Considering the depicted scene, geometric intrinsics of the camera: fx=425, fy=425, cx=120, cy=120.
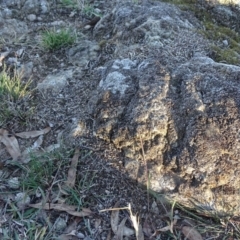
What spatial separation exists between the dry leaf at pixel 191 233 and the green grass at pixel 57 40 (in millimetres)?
1579

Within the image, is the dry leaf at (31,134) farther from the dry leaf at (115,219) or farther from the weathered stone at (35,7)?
the weathered stone at (35,7)

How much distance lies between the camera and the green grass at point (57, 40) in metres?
2.94

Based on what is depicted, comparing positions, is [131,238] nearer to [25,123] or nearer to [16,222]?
[16,222]

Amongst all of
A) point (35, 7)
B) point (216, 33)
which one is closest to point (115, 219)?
point (216, 33)

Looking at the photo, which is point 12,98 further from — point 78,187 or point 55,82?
point 78,187

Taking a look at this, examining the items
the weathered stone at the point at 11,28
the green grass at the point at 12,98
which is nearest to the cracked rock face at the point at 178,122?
the green grass at the point at 12,98

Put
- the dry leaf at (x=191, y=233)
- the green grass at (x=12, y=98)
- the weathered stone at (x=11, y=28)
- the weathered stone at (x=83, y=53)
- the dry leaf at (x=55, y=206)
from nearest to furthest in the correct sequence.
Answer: the dry leaf at (x=191, y=233) < the dry leaf at (x=55, y=206) < the green grass at (x=12, y=98) < the weathered stone at (x=83, y=53) < the weathered stone at (x=11, y=28)

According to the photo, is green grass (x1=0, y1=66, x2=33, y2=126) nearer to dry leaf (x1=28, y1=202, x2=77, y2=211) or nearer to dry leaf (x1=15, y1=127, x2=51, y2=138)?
dry leaf (x1=15, y1=127, x2=51, y2=138)

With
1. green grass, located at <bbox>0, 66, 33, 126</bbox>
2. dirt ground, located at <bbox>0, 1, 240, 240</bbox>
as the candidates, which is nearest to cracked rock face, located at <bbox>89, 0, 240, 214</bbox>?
dirt ground, located at <bbox>0, 1, 240, 240</bbox>

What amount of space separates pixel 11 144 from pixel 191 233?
1112mm

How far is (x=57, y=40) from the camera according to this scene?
2955 mm

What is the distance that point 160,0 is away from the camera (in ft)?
10.5

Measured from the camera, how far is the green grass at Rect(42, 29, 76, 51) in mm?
2939

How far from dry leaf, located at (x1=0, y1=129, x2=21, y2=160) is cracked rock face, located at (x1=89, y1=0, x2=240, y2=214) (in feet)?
1.53
